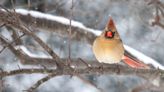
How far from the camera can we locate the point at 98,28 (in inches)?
245

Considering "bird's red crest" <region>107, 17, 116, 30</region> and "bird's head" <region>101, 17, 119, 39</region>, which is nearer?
"bird's red crest" <region>107, 17, 116, 30</region>

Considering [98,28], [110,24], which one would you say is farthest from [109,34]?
[98,28]

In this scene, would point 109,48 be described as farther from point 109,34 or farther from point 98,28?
point 98,28

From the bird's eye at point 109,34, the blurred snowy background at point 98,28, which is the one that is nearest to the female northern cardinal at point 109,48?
the bird's eye at point 109,34

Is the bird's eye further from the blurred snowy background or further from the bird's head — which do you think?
the blurred snowy background

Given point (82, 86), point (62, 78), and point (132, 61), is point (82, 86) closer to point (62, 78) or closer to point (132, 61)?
point (62, 78)

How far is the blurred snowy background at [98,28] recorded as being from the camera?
5.72 metres

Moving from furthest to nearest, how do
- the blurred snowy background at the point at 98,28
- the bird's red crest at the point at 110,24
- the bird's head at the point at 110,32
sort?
the blurred snowy background at the point at 98,28 → the bird's head at the point at 110,32 → the bird's red crest at the point at 110,24

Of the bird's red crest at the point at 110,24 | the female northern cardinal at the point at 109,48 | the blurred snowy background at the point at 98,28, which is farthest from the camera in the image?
the blurred snowy background at the point at 98,28

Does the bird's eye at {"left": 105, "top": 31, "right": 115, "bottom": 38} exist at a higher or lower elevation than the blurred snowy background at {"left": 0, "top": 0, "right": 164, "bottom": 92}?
higher

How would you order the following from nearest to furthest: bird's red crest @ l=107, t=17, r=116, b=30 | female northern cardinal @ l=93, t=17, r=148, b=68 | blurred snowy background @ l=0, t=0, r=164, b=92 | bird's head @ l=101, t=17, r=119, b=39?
bird's red crest @ l=107, t=17, r=116, b=30 < bird's head @ l=101, t=17, r=119, b=39 < female northern cardinal @ l=93, t=17, r=148, b=68 < blurred snowy background @ l=0, t=0, r=164, b=92

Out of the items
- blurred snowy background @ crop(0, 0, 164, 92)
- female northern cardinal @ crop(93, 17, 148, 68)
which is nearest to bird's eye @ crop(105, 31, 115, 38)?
female northern cardinal @ crop(93, 17, 148, 68)

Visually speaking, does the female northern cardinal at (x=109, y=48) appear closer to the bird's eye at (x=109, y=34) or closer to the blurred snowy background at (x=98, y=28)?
the bird's eye at (x=109, y=34)

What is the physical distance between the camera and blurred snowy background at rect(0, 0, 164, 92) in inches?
225
